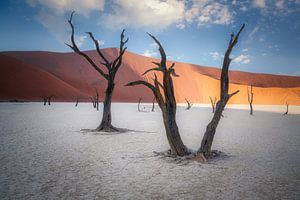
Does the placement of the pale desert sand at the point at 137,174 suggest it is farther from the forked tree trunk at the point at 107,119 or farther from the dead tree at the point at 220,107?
the forked tree trunk at the point at 107,119

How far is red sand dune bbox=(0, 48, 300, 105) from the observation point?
65875 millimetres

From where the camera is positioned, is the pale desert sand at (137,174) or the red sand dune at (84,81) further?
the red sand dune at (84,81)

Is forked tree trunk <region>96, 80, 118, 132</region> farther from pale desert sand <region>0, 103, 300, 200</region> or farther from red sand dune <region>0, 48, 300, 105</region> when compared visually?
red sand dune <region>0, 48, 300, 105</region>

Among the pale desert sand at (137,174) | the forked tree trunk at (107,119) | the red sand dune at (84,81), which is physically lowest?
the pale desert sand at (137,174)

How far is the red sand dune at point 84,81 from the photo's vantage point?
6588 cm

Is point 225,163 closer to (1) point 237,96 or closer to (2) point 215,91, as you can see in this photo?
(1) point 237,96

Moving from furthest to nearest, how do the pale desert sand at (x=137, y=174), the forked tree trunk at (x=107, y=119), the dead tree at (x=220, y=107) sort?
the forked tree trunk at (x=107, y=119), the dead tree at (x=220, y=107), the pale desert sand at (x=137, y=174)

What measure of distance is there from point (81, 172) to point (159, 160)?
2219 millimetres

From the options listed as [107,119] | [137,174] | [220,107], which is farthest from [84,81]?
[137,174]

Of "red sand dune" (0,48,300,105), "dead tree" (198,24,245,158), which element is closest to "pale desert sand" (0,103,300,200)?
"dead tree" (198,24,245,158)

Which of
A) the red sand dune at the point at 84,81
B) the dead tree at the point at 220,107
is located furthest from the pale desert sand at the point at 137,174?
the red sand dune at the point at 84,81

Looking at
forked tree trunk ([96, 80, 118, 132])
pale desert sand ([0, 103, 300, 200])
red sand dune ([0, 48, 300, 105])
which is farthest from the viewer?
red sand dune ([0, 48, 300, 105])

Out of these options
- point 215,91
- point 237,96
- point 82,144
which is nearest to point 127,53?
point 215,91

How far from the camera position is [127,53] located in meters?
112
